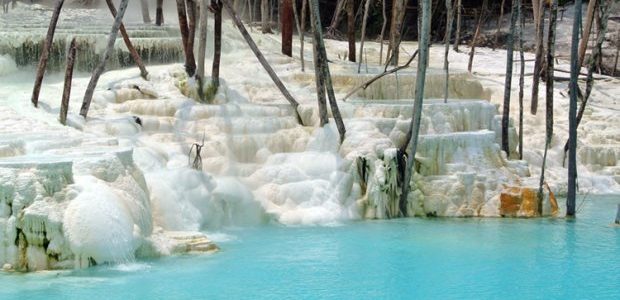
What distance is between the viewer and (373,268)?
855 cm

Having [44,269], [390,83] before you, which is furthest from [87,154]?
[390,83]

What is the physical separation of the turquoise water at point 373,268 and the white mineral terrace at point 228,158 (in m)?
0.41

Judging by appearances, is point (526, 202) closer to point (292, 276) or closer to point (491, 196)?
point (491, 196)

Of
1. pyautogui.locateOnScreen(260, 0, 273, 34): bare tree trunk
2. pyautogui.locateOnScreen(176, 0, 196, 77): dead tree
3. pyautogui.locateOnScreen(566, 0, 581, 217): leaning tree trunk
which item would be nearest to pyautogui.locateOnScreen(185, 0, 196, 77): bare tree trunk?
pyautogui.locateOnScreen(176, 0, 196, 77): dead tree

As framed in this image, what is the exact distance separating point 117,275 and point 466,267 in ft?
10.5

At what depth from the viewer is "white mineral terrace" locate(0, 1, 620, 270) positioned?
8227 mm

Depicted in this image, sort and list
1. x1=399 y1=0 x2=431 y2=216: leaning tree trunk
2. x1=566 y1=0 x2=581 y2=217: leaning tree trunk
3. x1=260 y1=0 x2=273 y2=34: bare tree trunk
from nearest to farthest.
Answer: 1. x1=566 y1=0 x2=581 y2=217: leaning tree trunk
2. x1=399 y1=0 x2=431 y2=216: leaning tree trunk
3. x1=260 y1=0 x2=273 y2=34: bare tree trunk

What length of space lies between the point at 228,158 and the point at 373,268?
3843 mm

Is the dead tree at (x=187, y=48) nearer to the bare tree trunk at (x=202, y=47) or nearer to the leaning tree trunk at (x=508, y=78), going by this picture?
the bare tree trunk at (x=202, y=47)

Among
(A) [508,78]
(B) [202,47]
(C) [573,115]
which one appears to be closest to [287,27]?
(B) [202,47]

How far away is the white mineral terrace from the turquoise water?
41 centimetres

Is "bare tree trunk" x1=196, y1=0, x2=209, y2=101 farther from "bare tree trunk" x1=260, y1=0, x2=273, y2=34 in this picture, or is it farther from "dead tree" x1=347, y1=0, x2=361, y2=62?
"bare tree trunk" x1=260, y1=0, x2=273, y2=34

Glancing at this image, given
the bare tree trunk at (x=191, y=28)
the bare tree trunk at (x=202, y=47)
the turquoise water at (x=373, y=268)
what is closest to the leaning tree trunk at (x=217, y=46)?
the bare tree trunk at (x=202, y=47)

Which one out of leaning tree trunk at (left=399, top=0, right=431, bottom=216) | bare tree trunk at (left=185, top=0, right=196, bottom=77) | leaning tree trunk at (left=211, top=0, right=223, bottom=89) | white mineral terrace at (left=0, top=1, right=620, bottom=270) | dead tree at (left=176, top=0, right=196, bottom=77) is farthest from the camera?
dead tree at (left=176, top=0, right=196, bottom=77)
